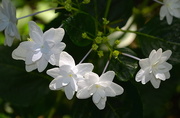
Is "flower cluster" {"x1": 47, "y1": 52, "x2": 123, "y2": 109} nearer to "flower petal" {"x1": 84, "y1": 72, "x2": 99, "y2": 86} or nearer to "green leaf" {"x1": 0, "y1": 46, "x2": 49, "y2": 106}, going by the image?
"flower petal" {"x1": 84, "y1": 72, "x2": 99, "y2": 86}

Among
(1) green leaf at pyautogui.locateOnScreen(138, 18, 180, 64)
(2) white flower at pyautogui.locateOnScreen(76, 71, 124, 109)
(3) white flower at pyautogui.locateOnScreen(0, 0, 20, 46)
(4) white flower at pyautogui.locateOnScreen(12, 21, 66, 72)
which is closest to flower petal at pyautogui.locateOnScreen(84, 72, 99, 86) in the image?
(2) white flower at pyautogui.locateOnScreen(76, 71, 124, 109)

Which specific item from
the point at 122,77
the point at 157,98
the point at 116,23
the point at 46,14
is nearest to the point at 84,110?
the point at 122,77

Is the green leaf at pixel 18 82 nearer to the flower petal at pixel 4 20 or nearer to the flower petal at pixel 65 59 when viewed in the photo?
the flower petal at pixel 4 20

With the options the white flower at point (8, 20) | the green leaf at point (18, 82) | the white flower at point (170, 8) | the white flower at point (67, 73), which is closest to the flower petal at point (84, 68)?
the white flower at point (67, 73)

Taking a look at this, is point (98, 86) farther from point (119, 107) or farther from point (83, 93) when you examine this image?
point (119, 107)

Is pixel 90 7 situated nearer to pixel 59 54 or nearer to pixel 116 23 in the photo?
pixel 116 23

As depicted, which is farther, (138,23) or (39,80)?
(138,23)
